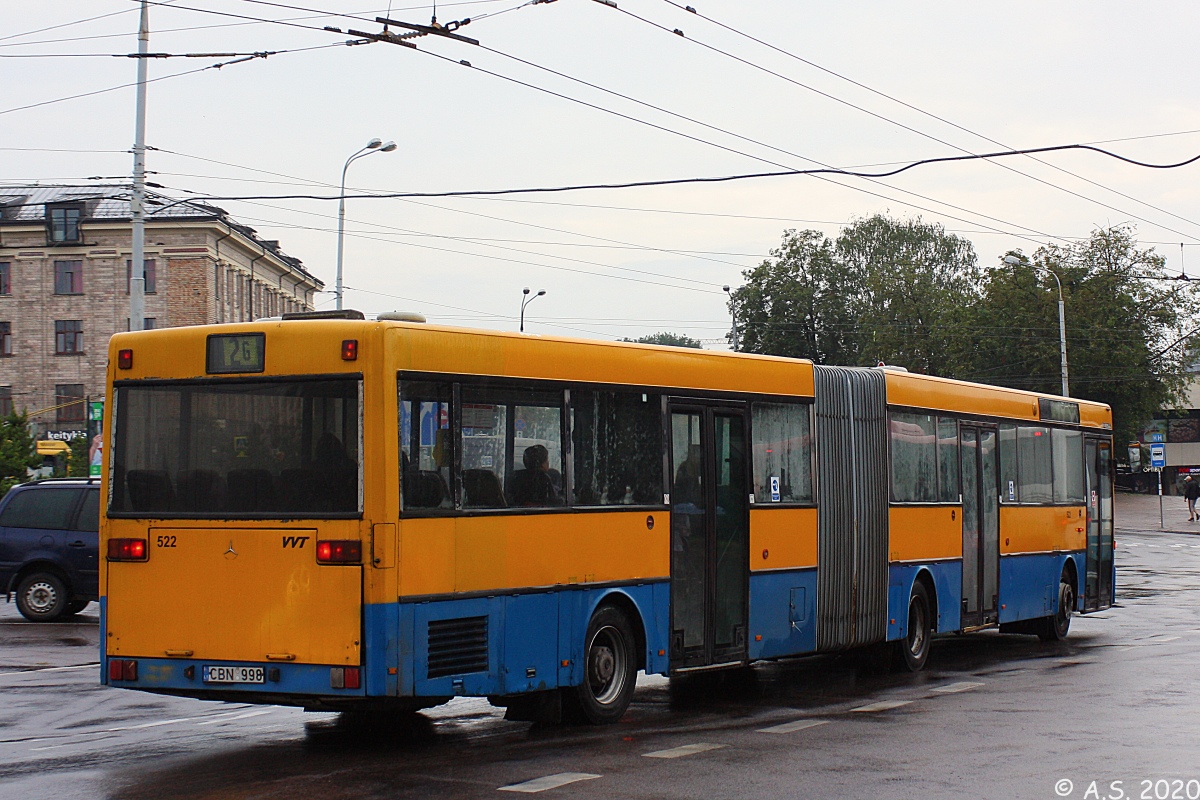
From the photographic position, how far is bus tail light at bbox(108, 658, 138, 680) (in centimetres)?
965

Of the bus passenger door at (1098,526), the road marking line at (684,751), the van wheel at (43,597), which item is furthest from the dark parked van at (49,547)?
the bus passenger door at (1098,526)

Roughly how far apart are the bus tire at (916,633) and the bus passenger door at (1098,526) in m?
5.11

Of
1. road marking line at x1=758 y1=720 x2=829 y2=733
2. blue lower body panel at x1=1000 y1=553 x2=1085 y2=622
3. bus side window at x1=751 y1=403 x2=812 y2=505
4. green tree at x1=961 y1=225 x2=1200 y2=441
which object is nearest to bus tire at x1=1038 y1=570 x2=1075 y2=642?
blue lower body panel at x1=1000 y1=553 x2=1085 y2=622

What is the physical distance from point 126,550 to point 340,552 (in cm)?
163

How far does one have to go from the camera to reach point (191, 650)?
9.49 metres

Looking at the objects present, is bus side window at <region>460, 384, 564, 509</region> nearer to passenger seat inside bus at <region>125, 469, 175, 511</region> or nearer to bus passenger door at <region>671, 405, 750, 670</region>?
bus passenger door at <region>671, 405, 750, 670</region>

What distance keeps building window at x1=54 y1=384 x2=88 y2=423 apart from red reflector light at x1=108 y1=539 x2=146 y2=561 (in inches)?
2605

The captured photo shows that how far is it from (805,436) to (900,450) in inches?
78.7

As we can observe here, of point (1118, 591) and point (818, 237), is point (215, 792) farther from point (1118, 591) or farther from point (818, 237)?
point (818, 237)

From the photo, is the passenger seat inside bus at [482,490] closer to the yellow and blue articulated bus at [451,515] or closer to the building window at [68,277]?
the yellow and blue articulated bus at [451,515]

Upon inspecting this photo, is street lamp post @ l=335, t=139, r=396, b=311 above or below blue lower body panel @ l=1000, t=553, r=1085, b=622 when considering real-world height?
above

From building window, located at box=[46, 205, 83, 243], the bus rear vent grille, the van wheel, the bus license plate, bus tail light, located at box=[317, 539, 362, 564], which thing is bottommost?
the van wheel

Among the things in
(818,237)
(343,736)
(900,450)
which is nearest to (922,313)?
(818,237)

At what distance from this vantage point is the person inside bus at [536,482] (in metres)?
10.4
